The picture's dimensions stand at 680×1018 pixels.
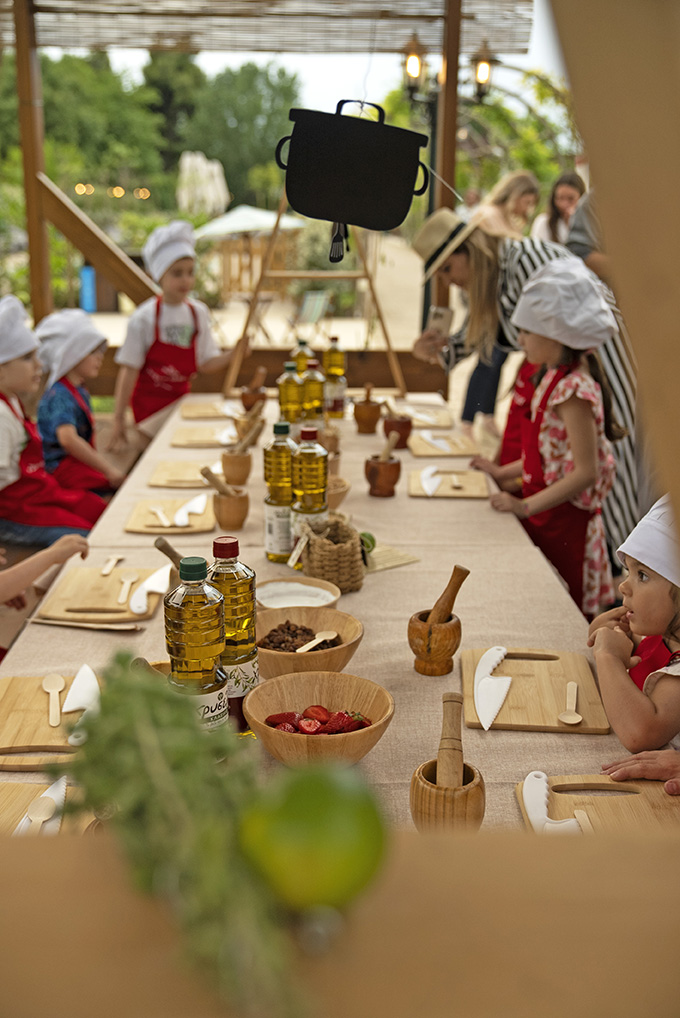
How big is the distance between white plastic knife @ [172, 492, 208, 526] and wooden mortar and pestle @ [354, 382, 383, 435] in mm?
896

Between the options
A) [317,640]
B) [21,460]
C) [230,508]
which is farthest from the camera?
[21,460]

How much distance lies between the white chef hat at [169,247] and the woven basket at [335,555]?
2350 millimetres

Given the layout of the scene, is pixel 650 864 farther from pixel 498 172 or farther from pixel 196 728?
pixel 498 172

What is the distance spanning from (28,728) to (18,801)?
21 centimetres

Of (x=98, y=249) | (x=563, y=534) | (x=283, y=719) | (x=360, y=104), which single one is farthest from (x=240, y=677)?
(x=98, y=249)

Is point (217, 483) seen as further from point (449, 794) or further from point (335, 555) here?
point (449, 794)

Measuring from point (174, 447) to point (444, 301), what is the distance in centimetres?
210

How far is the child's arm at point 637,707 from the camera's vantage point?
4.01ft

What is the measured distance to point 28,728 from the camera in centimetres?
127

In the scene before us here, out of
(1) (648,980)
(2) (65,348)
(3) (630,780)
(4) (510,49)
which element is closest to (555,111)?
(4) (510,49)

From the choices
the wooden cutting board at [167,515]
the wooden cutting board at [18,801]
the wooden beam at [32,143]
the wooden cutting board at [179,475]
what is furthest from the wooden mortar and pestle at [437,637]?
the wooden beam at [32,143]

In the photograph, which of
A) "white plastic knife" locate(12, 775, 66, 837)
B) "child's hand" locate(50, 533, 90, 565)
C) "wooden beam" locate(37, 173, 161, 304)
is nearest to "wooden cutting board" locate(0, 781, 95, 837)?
"white plastic knife" locate(12, 775, 66, 837)

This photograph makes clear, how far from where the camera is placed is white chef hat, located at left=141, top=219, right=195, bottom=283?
380 cm

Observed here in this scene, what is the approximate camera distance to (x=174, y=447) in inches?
120
